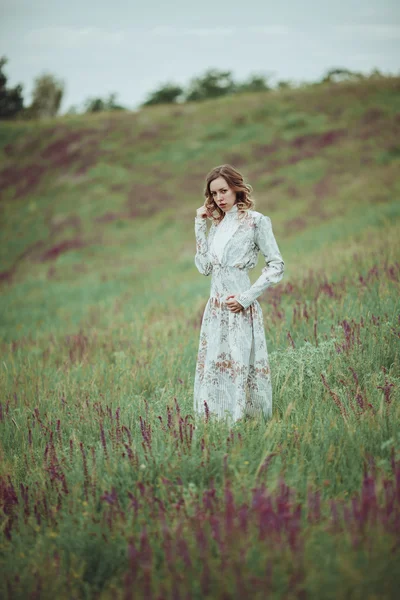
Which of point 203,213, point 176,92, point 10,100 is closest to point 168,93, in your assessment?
point 176,92

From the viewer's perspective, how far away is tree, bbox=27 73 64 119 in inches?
1908

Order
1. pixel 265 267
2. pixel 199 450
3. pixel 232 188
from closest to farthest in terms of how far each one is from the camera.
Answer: pixel 199 450, pixel 265 267, pixel 232 188

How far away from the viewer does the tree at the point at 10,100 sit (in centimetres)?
3747

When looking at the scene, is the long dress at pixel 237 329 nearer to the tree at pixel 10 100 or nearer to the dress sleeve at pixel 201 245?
the dress sleeve at pixel 201 245

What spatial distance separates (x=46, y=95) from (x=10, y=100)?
11.3 m

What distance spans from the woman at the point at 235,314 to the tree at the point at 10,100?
1606 inches

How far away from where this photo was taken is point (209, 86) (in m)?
37.9

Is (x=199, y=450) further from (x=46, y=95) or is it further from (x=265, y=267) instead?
(x=46, y=95)

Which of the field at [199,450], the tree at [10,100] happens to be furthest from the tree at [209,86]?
the field at [199,450]

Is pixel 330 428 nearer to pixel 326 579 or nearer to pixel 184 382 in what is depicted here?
pixel 326 579

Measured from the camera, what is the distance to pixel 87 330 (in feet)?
25.3

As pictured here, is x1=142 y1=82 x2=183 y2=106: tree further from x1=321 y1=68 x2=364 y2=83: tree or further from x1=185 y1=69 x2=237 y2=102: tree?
x1=321 y1=68 x2=364 y2=83: tree

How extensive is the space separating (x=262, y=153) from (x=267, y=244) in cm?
2010

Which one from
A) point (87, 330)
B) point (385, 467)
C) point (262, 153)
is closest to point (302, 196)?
point (262, 153)
